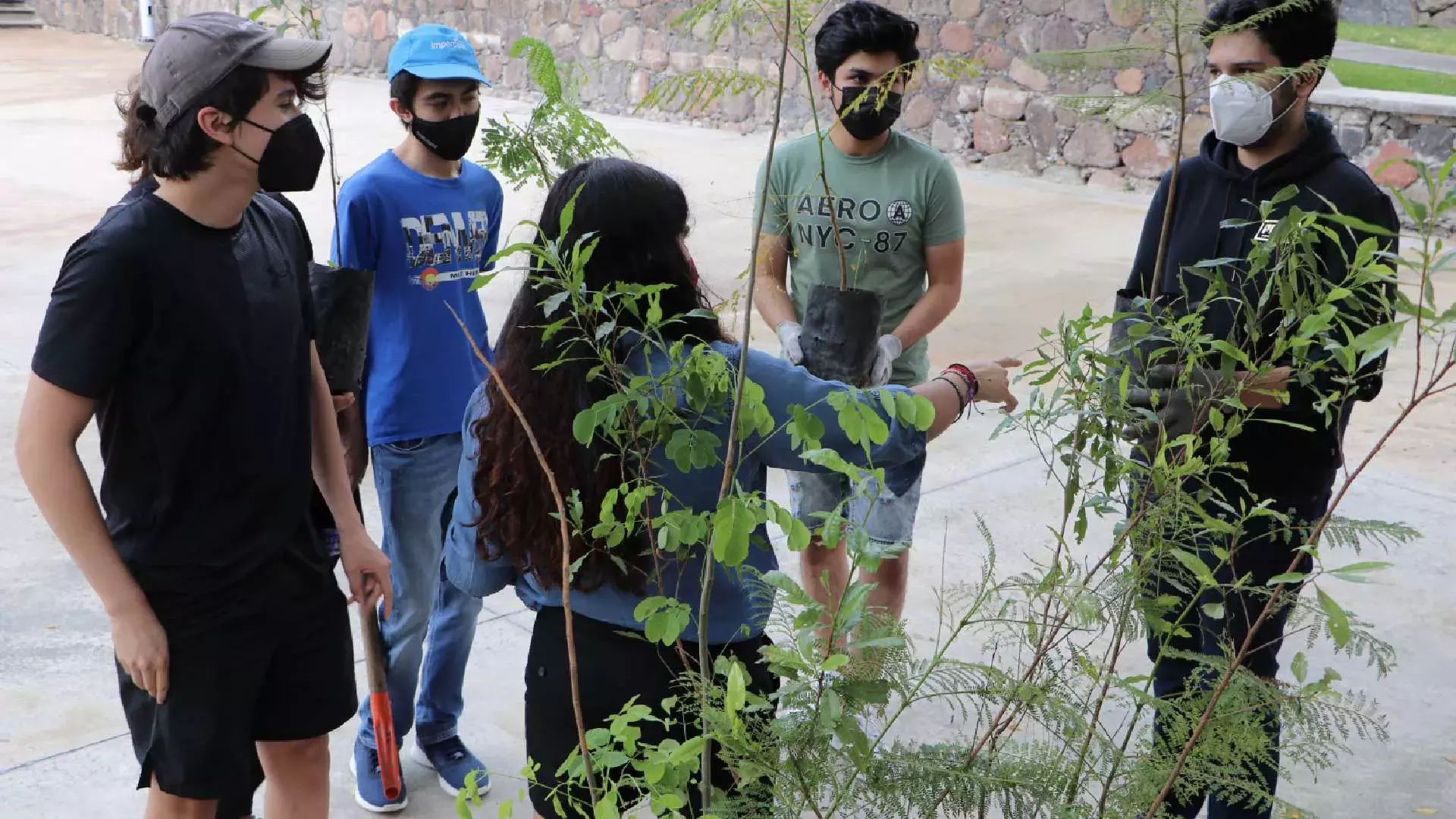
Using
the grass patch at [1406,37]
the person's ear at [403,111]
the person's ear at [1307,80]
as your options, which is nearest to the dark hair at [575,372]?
the person's ear at [1307,80]

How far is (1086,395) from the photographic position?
1.63m

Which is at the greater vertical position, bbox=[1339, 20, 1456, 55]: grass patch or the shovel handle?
bbox=[1339, 20, 1456, 55]: grass patch

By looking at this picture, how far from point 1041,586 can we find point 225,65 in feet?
4.59

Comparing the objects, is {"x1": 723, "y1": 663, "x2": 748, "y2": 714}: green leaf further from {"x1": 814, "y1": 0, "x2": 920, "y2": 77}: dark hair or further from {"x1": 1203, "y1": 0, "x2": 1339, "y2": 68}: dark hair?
{"x1": 814, "y1": 0, "x2": 920, "y2": 77}: dark hair

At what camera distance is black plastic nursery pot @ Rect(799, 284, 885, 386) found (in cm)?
249

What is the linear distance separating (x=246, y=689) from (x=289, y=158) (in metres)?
0.83

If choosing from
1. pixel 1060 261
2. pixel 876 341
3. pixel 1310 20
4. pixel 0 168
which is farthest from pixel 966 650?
pixel 0 168

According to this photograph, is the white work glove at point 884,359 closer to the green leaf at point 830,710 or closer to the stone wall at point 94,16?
the green leaf at point 830,710

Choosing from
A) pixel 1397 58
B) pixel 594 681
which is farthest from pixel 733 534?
pixel 1397 58

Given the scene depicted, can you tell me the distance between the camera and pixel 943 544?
4.06 m

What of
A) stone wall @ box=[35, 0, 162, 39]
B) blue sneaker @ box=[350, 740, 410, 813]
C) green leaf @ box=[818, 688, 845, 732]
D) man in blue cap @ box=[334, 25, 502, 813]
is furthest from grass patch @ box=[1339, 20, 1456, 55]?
stone wall @ box=[35, 0, 162, 39]

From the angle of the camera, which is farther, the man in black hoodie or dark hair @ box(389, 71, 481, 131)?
dark hair @ box(389, 71, 481, 131)

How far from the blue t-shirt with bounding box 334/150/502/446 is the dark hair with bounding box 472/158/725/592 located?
103 centimetres

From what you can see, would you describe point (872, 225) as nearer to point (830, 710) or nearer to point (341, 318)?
point (341, 318)
